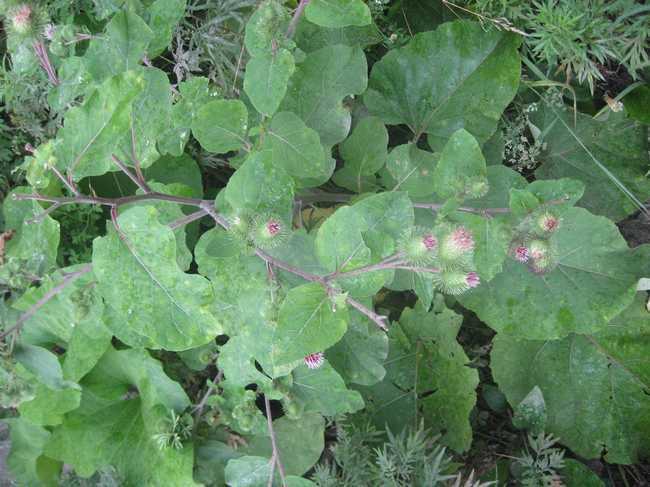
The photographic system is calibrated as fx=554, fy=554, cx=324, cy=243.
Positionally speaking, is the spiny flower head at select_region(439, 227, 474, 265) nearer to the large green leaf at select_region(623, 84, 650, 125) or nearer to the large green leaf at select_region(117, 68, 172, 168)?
the large green leaf at select_region(117, 68, 172, 168)

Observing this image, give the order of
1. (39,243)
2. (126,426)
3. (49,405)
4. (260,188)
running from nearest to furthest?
(260,188), (39,243), (49,405), (126,426)

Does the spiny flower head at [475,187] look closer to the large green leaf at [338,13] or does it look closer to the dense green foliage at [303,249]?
the dense green foliage at [303,249]

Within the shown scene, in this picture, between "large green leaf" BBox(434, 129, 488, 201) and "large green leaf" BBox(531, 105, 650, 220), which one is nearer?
"large green leaf" BBox(434, 129, 488, 201)

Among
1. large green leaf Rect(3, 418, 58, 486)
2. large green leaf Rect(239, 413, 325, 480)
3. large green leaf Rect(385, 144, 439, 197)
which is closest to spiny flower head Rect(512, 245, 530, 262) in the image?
large green leaf Rect(385, 144, 439, 197)

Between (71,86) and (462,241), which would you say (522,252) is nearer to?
(462,241)

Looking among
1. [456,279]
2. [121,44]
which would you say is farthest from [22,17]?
[456,279]

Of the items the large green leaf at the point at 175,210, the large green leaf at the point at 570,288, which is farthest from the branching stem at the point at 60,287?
the large green leaf at the point at 570,288

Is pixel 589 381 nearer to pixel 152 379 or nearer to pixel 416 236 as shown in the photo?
pixel 416 236
